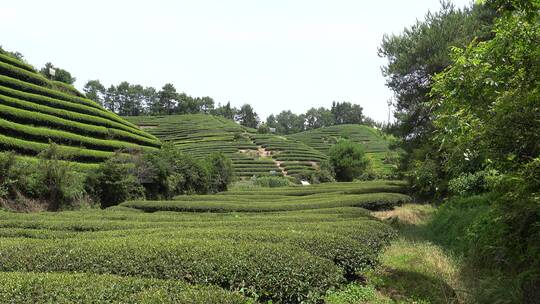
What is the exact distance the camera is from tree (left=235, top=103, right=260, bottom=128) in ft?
475

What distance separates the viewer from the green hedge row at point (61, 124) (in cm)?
3312

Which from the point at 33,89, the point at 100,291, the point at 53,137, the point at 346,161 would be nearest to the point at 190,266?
the point at 100,291

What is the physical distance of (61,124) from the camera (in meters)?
36.4

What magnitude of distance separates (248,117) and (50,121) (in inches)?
4357

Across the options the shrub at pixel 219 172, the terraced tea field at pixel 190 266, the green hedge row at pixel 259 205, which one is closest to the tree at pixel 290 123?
the shrub at pixel 219 172

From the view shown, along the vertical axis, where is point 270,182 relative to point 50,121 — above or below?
below

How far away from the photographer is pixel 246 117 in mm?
145125

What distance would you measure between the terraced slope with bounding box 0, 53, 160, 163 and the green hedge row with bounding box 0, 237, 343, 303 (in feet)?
71.7

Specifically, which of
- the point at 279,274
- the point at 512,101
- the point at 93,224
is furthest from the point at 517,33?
the point at 93,224

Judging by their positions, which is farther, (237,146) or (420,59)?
(237,146)

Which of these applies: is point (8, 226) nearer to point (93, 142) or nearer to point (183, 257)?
point (183, 257)

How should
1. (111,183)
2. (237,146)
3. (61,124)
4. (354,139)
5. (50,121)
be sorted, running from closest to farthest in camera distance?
(111,183) → (50,121) → (61,124) → (237,146) → (354,139)

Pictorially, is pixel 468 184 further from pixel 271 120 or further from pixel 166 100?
pixel 271 120

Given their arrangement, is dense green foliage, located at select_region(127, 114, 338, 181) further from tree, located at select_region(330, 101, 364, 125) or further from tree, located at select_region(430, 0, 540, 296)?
tree, located at select_region(330, 101, 364, 125)
